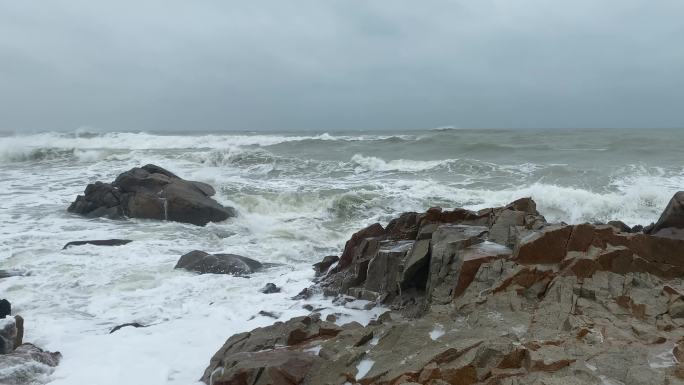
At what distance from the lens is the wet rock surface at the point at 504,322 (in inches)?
141

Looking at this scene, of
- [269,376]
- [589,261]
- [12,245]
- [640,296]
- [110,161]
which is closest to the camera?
[269,376]

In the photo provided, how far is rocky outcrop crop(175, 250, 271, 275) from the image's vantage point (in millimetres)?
8305

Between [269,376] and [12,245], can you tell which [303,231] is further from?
[269,376]

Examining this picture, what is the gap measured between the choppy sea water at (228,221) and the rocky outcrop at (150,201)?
0.51m

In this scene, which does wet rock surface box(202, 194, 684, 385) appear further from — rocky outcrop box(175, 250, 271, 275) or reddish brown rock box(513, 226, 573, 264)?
rocky outcrop box(175, 250, 271, 275)

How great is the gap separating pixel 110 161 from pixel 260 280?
20438 mm

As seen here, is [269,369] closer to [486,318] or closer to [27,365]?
[486,318]

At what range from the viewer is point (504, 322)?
4.39 m

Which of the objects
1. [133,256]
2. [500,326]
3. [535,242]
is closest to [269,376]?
[500,326]

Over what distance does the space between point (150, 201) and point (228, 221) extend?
78.7 inches

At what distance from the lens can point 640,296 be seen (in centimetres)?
472

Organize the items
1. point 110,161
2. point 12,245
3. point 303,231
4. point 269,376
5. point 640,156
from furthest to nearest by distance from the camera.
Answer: point 110,161 < point 640,156 < point 303,231 < point 12,245 < point 269,376

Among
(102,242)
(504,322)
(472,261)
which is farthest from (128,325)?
(504,322)

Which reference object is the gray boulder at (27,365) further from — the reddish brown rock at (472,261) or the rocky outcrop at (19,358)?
the reddish brown rock at (472,261)
